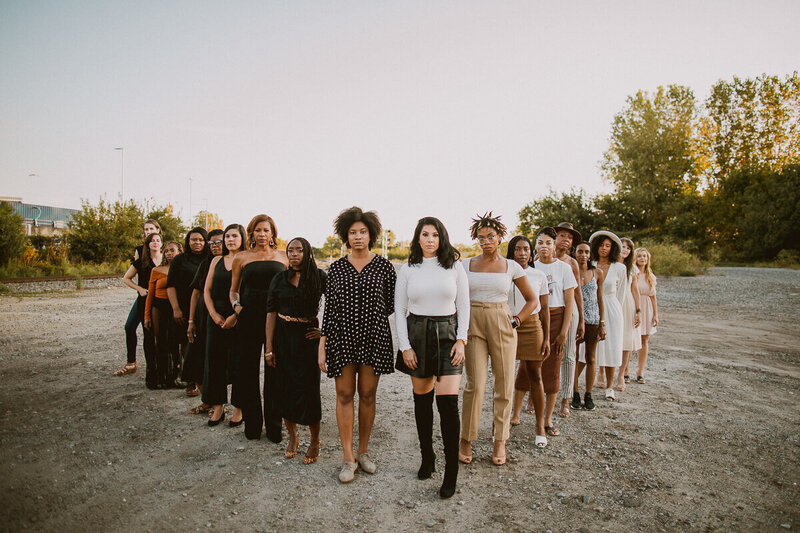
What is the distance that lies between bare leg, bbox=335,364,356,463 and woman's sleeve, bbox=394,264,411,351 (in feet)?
1.67

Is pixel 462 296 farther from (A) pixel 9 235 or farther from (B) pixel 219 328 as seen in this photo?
(A) pixel 9 235

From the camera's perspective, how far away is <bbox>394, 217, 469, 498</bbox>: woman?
352cm

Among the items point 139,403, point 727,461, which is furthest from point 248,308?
point 727,461

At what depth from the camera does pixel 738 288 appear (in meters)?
20.5

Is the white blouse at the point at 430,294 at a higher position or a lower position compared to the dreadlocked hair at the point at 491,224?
lower

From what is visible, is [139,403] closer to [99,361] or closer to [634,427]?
[99,361]

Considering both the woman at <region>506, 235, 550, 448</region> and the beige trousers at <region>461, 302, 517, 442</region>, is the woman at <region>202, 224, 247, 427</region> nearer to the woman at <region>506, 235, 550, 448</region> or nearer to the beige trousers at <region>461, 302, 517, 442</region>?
the beige trousers at <region>461, 302, 517, 442</region>

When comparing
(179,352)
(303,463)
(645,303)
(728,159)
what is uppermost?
(728,159)

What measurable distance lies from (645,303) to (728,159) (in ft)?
169

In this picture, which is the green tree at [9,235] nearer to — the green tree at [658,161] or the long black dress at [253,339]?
the long black dress at [253,339]

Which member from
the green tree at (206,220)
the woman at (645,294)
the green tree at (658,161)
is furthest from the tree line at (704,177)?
the green tree at (206,220)

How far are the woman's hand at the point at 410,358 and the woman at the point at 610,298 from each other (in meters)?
3.36

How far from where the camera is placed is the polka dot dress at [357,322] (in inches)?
144

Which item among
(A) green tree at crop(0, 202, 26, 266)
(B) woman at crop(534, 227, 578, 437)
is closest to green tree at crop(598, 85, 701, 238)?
(B) woman at crop(534, 227, 578, 437)
